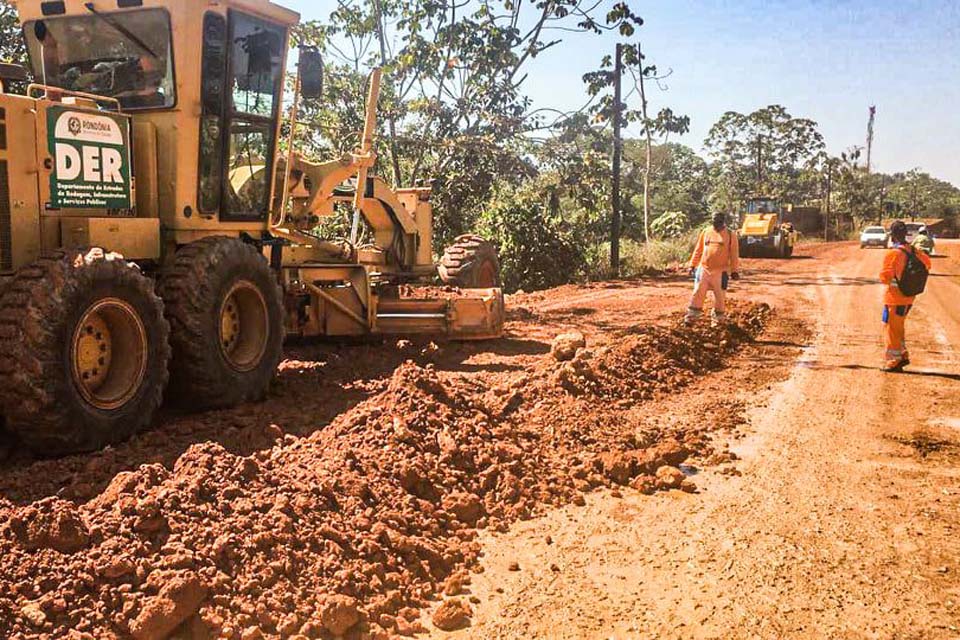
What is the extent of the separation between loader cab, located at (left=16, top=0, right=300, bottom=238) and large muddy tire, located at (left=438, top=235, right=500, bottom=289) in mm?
5729

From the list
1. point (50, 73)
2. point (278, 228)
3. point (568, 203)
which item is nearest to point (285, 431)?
point (278, 228)

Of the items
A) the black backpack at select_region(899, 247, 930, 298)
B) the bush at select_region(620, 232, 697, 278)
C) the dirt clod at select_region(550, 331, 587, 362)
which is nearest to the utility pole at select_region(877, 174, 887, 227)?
the bush at select_region(620, 232, 697, 278)

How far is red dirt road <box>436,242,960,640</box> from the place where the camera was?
11.6 ft

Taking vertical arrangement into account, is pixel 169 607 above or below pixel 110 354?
below

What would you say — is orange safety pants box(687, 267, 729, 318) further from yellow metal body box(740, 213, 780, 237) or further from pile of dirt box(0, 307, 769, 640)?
yellow metal body box(740, 213, 780, 237)

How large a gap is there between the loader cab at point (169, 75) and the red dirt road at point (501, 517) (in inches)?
69.7

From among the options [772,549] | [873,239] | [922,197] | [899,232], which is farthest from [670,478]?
[922,197]

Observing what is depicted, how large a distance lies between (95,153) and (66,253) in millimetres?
1017

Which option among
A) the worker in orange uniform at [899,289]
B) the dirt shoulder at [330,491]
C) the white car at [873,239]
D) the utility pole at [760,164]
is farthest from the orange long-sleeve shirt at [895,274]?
the utility pole at [760,164]

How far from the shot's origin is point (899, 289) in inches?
360

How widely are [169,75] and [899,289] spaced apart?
7.71 meters

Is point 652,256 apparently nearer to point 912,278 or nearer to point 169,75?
point 912,278

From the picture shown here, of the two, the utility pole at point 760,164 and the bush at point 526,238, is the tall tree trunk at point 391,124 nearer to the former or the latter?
the bush at point 526,238

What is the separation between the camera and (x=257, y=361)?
A: 6.71 m
